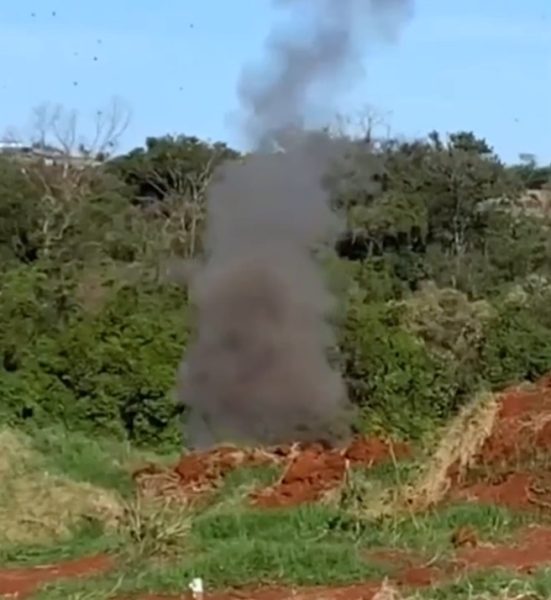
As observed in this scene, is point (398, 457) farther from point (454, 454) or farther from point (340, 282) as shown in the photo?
point (340, 282)

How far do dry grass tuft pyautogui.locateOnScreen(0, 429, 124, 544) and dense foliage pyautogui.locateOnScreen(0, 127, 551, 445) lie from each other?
624 cm

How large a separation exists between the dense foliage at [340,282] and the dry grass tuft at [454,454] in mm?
6898

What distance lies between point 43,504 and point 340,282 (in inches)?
480

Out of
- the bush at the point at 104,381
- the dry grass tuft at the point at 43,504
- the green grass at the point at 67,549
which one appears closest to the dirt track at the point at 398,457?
the green grass at the point at 67,549

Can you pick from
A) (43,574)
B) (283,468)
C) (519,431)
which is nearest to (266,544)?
(43,574)

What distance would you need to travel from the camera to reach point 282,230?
23047mm

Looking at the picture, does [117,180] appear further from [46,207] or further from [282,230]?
[282,230]

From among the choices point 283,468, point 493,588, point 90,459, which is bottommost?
point 90,459

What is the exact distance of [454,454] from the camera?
48.4 ft

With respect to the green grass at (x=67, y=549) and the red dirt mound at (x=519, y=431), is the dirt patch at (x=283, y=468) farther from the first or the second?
the green grass at (x=67, y=549)

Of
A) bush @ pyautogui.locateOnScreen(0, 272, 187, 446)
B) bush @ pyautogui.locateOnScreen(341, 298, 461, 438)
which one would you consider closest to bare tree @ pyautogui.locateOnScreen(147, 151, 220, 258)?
bush @ pyautogui.locateOnScreen(0, 272, 187, 446)

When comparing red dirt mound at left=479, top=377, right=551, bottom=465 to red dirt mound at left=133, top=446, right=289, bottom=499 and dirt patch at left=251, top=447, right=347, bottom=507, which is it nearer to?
dirt patch at left=251, top=447, right=347, bottom=507

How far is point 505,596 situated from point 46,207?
93.4 feet

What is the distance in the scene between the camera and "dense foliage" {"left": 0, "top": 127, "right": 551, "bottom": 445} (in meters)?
23.2
